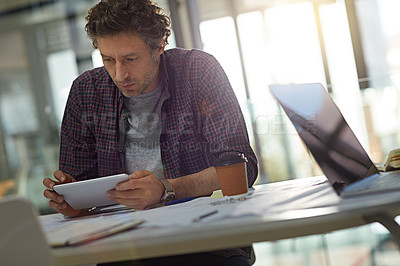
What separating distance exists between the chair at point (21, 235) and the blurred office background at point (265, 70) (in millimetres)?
2514

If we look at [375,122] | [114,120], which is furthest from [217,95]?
[375,122]

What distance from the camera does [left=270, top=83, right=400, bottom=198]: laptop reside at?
3.18 feet

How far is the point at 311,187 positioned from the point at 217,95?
0.52 meters

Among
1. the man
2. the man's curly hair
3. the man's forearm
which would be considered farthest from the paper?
the man's curly hair

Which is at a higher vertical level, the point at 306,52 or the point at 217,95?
the point at 306,52

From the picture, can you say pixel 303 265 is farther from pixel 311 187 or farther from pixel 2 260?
pixel 2 260

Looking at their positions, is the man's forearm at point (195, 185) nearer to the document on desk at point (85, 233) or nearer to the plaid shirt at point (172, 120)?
the plaid shirt at point (172, 120)

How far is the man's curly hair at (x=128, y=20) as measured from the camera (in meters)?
1.51

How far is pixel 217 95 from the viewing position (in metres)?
1.53

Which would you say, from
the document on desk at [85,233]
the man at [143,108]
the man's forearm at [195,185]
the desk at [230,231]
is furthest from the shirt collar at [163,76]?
the desk at [230,231]

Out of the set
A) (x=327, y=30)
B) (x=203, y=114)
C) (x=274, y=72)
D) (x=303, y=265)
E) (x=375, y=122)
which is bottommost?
(x=303, y=265)

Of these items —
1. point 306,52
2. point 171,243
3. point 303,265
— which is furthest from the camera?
point 306,52

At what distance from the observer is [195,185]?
1.31 metres

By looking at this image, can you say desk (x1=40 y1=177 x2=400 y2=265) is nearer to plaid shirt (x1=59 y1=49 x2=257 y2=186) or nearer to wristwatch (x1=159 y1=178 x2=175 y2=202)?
wristwatch (x1=159 y1=178 x2=175 y2=202)
